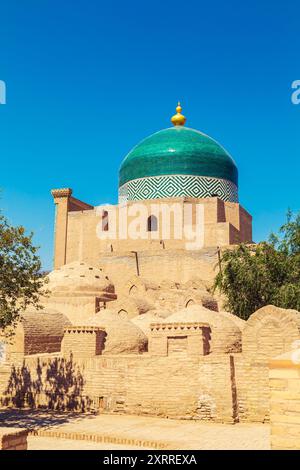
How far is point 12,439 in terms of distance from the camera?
552cm

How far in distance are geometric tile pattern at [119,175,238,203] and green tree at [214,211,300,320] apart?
1009cm

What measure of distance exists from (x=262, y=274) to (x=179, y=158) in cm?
1279

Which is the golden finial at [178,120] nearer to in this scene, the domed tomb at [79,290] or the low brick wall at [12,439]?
the domed tomb at [79,290]

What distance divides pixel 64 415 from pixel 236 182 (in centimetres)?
2098

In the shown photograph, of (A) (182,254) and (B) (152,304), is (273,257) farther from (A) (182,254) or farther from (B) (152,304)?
(A) (182,254)

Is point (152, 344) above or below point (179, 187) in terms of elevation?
below

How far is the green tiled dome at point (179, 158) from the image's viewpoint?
28.2 meters

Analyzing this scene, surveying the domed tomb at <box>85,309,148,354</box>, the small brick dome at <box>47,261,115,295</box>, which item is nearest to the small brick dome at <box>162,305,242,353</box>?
the domed tomb at <box>85,309,148,354</box>

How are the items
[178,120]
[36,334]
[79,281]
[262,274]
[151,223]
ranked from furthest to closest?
1. [178,120]
2. [151,223]
3. [79,281]
4. [262,274]
5. [36,334]

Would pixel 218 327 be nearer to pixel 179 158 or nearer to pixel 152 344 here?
pixel 152 344

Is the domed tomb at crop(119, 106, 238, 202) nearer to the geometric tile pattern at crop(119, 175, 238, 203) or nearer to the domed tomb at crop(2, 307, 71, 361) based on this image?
the geometric tile pattern at crop(119, 175, 238, 203)

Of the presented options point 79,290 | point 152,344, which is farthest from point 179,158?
point 152,344

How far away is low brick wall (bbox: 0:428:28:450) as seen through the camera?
5.38 meters

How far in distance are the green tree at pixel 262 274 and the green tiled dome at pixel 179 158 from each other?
36.1ft
